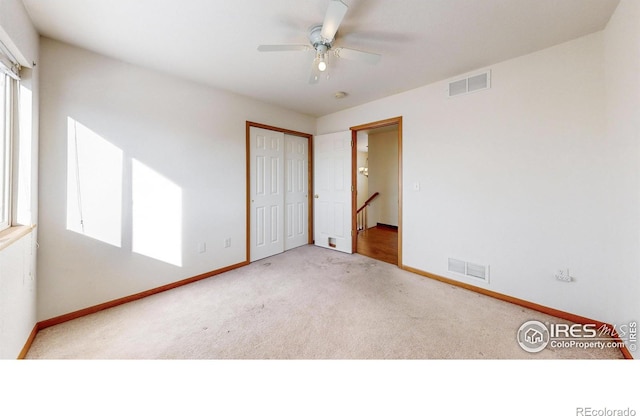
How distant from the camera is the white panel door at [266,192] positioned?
11.3ft

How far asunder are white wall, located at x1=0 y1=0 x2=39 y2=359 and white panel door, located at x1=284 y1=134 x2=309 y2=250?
8.90ft

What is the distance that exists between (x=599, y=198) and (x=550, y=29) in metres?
1.43

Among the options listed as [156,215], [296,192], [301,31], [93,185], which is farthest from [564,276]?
[93,185]

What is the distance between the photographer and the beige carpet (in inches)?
62.9

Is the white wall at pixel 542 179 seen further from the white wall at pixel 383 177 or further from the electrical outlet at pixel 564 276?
the white wall at pixel 383 177

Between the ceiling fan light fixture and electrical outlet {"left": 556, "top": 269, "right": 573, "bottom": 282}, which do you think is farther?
electrical outlet {"left": 556, "top": 269, "right": 573, "bottom": 282}

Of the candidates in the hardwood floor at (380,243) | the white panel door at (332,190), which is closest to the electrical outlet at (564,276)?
the hardwood floor at (380,243)

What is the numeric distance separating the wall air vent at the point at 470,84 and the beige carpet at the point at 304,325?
224cm

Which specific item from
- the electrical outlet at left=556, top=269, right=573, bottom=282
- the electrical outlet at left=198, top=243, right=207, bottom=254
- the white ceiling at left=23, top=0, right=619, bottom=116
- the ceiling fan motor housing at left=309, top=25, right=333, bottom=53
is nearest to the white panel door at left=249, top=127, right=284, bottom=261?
the electrical outlet at left=198, top=243, right=207, bottom=254

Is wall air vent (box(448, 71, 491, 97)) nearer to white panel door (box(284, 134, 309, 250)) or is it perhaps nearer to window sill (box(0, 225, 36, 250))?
white panel door (box(284, 134, 309, 250))

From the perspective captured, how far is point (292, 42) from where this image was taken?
2.03 meters

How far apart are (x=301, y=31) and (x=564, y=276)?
10.2 feet
